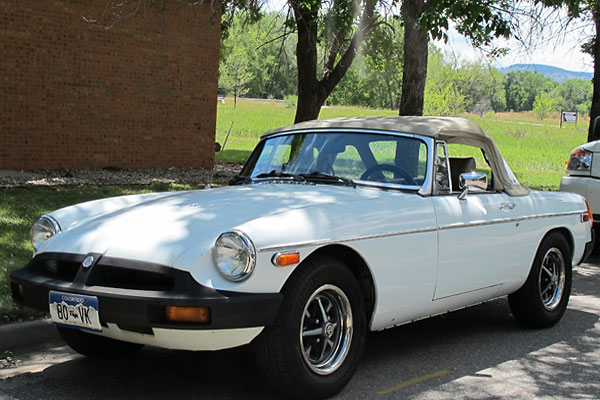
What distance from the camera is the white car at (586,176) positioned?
942 centimetres

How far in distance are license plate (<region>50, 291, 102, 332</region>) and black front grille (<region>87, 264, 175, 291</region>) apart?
4.4 inches

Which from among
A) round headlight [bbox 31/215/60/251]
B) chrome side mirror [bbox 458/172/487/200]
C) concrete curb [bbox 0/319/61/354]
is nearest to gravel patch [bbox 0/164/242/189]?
concrete curb [bbox 0/319/61/354]

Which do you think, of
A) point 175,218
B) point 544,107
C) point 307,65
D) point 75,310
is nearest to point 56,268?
point 75,310

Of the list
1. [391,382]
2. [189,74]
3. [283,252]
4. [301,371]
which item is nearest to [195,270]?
[283,252]

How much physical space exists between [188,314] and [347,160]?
2122mm

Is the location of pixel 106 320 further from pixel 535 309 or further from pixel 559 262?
pixel 559 262

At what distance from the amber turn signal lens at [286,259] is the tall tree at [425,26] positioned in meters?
6.41

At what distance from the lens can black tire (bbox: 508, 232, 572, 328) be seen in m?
5.86

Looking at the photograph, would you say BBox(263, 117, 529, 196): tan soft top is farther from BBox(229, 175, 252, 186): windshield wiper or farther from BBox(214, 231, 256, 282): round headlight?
BBox(214, 231, 256, 282): round headlight

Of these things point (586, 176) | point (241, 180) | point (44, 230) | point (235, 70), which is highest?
point (235, 70)

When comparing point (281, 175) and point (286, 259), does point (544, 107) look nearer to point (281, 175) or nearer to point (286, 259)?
point (281, 175)

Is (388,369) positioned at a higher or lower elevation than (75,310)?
lower

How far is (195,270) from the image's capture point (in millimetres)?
3686

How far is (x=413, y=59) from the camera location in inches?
412
